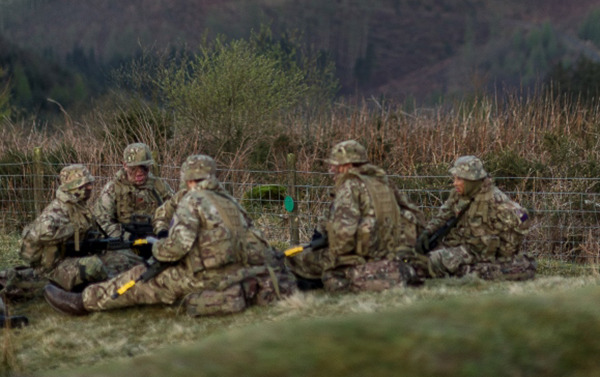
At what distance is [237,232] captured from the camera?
6.77 m

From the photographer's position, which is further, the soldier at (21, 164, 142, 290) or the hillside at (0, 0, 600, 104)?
the hillside at (0, 0, 600, 104)

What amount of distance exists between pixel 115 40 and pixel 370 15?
105 feet

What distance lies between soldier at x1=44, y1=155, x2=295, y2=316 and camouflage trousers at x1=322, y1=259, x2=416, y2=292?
55 cm

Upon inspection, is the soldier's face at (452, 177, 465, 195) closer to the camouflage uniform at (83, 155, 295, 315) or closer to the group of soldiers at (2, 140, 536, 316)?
the group of soldiers at (2, 140, 536, 316)

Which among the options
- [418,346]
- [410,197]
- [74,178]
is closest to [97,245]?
[74,178]

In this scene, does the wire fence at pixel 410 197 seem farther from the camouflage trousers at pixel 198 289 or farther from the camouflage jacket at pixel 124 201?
the camouflage trousers at pixel 198 289

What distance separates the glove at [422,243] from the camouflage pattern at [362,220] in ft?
1.64

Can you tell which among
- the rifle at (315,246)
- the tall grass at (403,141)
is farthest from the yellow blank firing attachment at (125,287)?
the tall grass at (403,141)

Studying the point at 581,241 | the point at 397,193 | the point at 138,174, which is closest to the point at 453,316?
the point at 397,193

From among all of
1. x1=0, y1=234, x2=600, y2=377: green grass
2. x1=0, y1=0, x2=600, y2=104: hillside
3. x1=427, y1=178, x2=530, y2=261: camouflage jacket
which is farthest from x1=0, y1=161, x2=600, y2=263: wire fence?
x1=0, y1=0, x2=600, y2=104: hillside

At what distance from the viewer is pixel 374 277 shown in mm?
7258

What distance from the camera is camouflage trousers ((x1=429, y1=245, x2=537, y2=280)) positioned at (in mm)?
7953

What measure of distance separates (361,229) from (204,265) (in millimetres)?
1518

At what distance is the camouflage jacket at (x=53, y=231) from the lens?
7.52 m
